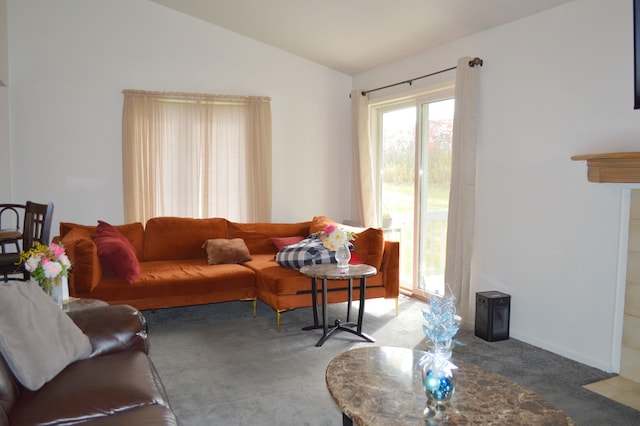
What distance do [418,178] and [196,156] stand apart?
2373 mm

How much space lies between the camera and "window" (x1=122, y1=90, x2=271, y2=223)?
4973 mm

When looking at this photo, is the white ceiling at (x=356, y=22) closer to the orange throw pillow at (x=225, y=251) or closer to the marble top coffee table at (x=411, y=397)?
the orange throw pillow at (x=225, y=251)

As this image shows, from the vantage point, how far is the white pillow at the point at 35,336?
183cm

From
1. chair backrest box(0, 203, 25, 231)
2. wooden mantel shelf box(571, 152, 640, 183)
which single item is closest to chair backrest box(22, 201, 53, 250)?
chair backrest box(0, 203, 25, 231)

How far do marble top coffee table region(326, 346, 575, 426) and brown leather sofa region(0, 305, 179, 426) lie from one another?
636mm

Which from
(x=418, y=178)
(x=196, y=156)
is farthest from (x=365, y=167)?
(x=196, y=156)

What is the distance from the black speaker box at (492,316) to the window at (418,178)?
2.75ft

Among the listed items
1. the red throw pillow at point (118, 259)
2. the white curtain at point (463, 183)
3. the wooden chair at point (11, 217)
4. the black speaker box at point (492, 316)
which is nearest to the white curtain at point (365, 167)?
the white curtain at point (463, 183)

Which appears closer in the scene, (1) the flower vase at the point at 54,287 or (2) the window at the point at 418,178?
(1) the flower vase at the point at 54,287

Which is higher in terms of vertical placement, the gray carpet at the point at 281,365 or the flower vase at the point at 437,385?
the flower vase at the point at 437,385

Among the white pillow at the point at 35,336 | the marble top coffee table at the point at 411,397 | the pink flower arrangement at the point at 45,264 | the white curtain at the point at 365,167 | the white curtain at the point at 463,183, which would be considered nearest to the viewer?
the marble top coffee table at the point at 411,397

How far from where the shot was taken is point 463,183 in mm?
4145

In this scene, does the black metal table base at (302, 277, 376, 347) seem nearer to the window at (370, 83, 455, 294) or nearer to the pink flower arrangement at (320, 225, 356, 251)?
the pink flower arrangement at (320, 225, 356, 251)

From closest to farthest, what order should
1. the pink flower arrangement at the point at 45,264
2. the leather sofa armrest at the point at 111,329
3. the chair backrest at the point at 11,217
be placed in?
the leather sofa armrest at the point at 111,329 → the pink flower arrangement at the point at 45,264 → the chair backrest at the point at 11,217
